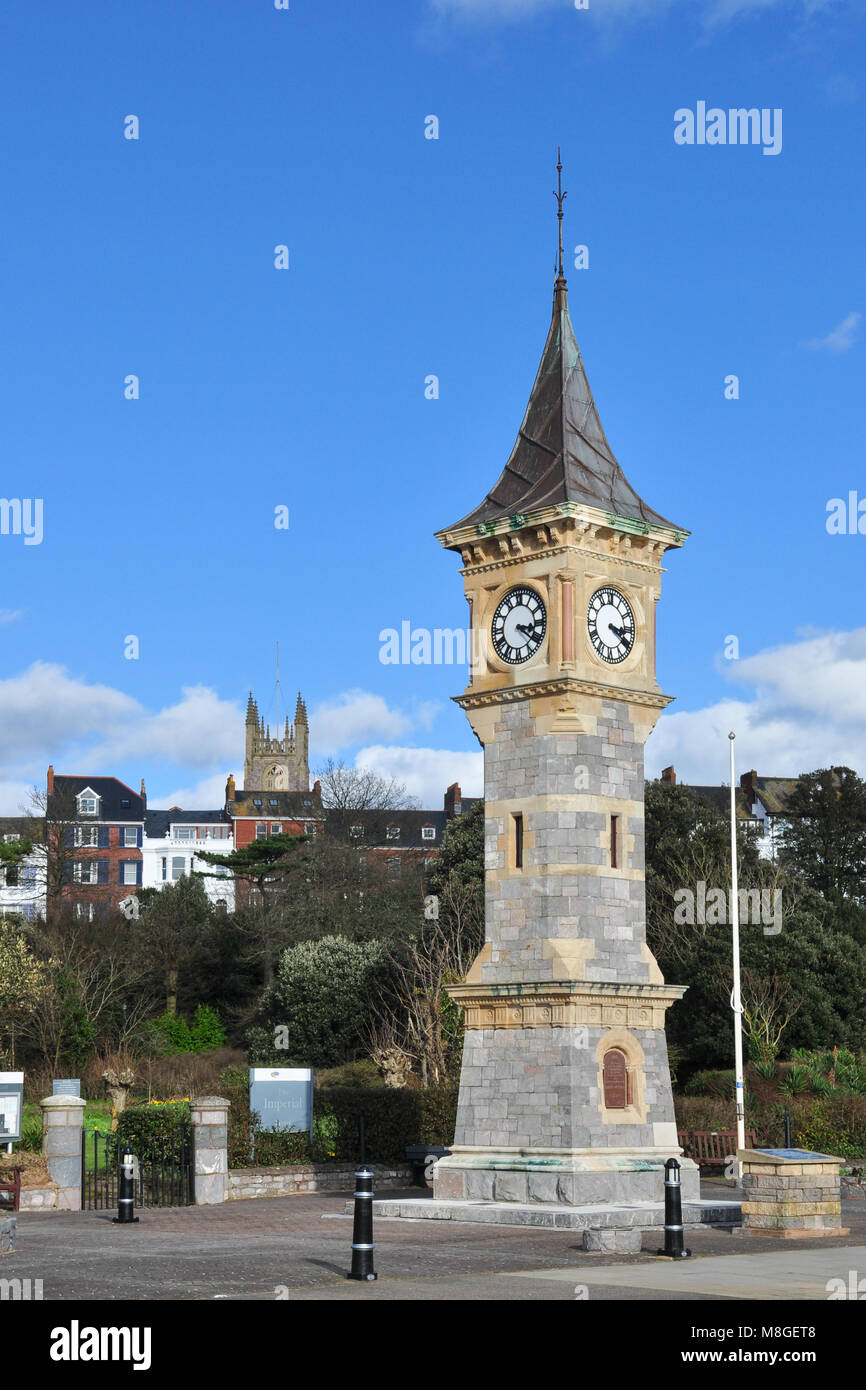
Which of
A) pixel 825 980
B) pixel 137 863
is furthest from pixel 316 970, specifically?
pixel 137 863

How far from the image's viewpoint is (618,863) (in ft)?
80.8

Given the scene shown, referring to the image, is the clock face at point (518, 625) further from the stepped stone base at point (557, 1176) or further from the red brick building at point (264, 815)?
the red brick building at point (264, 815)

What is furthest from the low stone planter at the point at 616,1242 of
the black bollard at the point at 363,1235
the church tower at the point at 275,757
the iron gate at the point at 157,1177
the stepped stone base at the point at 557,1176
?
the church tower at the point at 275,757

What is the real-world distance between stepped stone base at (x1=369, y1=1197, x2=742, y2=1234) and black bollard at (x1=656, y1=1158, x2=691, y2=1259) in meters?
3.73

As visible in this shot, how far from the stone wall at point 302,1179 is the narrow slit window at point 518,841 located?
7.60 meters

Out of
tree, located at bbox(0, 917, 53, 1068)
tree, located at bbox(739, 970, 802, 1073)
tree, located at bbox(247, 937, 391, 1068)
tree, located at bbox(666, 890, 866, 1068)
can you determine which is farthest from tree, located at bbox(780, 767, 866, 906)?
tree, located at bbox(0, 917, 53, 1068)

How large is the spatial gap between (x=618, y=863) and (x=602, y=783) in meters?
1.28

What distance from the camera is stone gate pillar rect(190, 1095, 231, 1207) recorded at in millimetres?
26250

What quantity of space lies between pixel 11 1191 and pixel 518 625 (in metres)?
11.8

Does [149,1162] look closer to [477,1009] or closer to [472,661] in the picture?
[477,1009]

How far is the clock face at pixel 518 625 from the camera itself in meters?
25.1

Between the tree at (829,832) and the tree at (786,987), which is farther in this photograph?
the tree at (829,832)

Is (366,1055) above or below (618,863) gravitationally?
below

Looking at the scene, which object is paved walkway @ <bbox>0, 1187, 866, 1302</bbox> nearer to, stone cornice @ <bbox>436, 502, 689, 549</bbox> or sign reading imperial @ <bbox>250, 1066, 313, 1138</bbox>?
sign reading imperial @ <bbox>250, 1066, 313, 1138</bbox>
